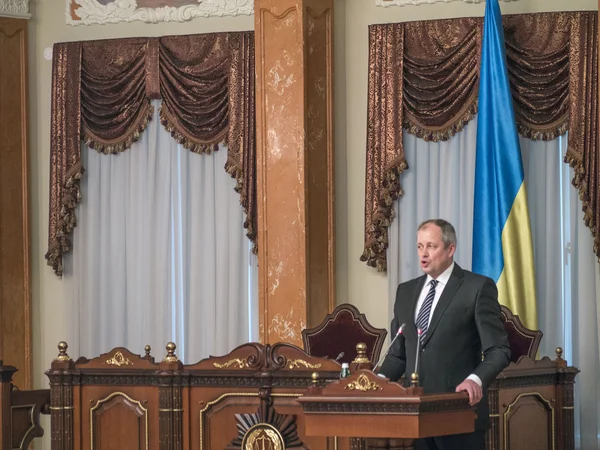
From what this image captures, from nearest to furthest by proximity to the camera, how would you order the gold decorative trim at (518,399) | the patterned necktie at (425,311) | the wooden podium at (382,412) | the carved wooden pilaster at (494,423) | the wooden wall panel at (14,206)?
the wooden podium at (382,412), the patterned necktie at (425,311), the carved wooden pilaster at (494,423), the gold decorative trim at (518,399), the wooden wall panel at (14,206)

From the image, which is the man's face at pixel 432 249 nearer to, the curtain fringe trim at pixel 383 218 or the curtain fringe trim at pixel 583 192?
the curtain fringe trim at pixel 583 192

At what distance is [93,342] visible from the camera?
9.66 metres

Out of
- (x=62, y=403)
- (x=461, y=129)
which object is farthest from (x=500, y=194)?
(x=62, y=403)

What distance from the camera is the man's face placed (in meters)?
4.52

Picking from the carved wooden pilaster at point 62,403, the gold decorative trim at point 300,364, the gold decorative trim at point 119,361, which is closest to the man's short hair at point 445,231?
the gold decorative trim at point 300,364

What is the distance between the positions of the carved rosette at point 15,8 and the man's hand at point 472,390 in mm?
6678

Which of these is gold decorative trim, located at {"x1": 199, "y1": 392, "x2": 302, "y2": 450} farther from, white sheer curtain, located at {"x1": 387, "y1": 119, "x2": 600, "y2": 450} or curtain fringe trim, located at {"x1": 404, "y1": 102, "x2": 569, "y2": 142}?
curtain fringe trim, located at {"x1": 404, "y1": 102, "x2": 569, "y2": 142}

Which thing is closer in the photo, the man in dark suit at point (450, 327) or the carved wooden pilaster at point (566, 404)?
the man in dark suit at point (450, 327)

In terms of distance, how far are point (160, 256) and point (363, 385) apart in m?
5.46

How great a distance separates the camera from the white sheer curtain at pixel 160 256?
934 centimetres

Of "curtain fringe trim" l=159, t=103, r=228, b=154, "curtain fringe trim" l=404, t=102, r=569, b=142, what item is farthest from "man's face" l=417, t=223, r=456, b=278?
"curtain fringe trim" l=159, t=103, r=228, b=154

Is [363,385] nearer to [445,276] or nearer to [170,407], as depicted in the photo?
[445,276]

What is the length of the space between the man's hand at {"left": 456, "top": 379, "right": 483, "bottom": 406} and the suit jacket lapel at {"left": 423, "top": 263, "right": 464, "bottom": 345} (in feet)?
1.12

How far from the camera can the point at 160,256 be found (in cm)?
952
